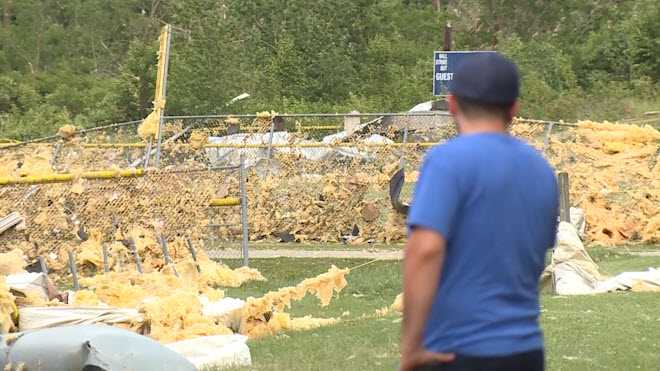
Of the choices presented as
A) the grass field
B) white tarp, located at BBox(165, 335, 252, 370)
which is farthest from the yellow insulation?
white tarp, located at BBox(165, 335, 252, 370)

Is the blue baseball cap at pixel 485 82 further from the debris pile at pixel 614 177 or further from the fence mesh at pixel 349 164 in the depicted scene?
the debris pile at pixel 614 177

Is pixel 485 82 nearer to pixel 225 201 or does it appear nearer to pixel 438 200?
pixel 438 200

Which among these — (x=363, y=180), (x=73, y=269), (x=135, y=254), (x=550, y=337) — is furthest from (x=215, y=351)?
(x=363, y=180)

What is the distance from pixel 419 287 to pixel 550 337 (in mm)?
6186

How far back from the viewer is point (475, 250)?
4.47 m

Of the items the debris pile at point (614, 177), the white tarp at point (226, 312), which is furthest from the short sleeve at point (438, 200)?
the debris pile at point (614, 177)

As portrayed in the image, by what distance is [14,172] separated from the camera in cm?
1786

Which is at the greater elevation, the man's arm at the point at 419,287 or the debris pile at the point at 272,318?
the man's arm at the point at 419,287

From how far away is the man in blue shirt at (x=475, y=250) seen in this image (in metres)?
4.38

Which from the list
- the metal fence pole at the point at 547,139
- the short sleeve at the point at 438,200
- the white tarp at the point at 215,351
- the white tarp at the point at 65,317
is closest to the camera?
the short sleeve at the point at 438,200

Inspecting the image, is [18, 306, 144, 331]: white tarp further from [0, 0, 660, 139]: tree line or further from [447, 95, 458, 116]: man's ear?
[0, 0, 660, 139]: tree line

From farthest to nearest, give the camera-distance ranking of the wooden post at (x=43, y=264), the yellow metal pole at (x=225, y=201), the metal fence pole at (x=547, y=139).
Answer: the metal fence pole at (x=547, y=139)
the yellow metal pole at (x=225, y=201)
the wooden post at (x=43, y=264)

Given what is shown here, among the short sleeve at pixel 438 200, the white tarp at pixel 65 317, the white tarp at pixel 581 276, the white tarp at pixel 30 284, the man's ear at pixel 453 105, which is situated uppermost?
the man's ear at pixel 453 105

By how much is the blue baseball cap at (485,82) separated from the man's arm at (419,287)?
1.74 feet
